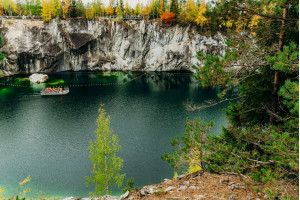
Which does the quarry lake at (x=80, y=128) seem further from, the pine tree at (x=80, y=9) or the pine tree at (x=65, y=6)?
the pine tree at (x=80, y=9)

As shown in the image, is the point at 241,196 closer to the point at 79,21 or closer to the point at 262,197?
the point at 262,197

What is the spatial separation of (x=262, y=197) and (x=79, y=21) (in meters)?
81.0

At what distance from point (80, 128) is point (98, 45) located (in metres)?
52.5

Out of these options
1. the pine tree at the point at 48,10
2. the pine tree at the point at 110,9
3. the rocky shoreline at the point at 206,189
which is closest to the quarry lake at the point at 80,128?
the rocky shoreline at the point at 206,189

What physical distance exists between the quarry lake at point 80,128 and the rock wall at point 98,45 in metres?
12.6

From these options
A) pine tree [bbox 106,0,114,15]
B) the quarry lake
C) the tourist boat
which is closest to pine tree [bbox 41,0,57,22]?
pine tree [bbox 106,0,114,15]

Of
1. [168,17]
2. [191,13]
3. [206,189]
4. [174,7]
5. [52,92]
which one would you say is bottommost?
[52,92]

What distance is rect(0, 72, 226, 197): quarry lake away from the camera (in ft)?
81.9

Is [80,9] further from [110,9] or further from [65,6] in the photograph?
[110,9]

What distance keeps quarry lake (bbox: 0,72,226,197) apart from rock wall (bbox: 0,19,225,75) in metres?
12.6

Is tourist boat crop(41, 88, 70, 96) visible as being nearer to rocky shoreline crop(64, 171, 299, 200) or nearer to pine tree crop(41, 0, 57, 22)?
pine tree crop(41, 0, 57, 22)

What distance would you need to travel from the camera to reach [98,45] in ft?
269

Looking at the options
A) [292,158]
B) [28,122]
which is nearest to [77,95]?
[28,122]

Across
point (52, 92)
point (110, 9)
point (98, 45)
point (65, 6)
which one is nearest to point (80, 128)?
point (52, 92)
